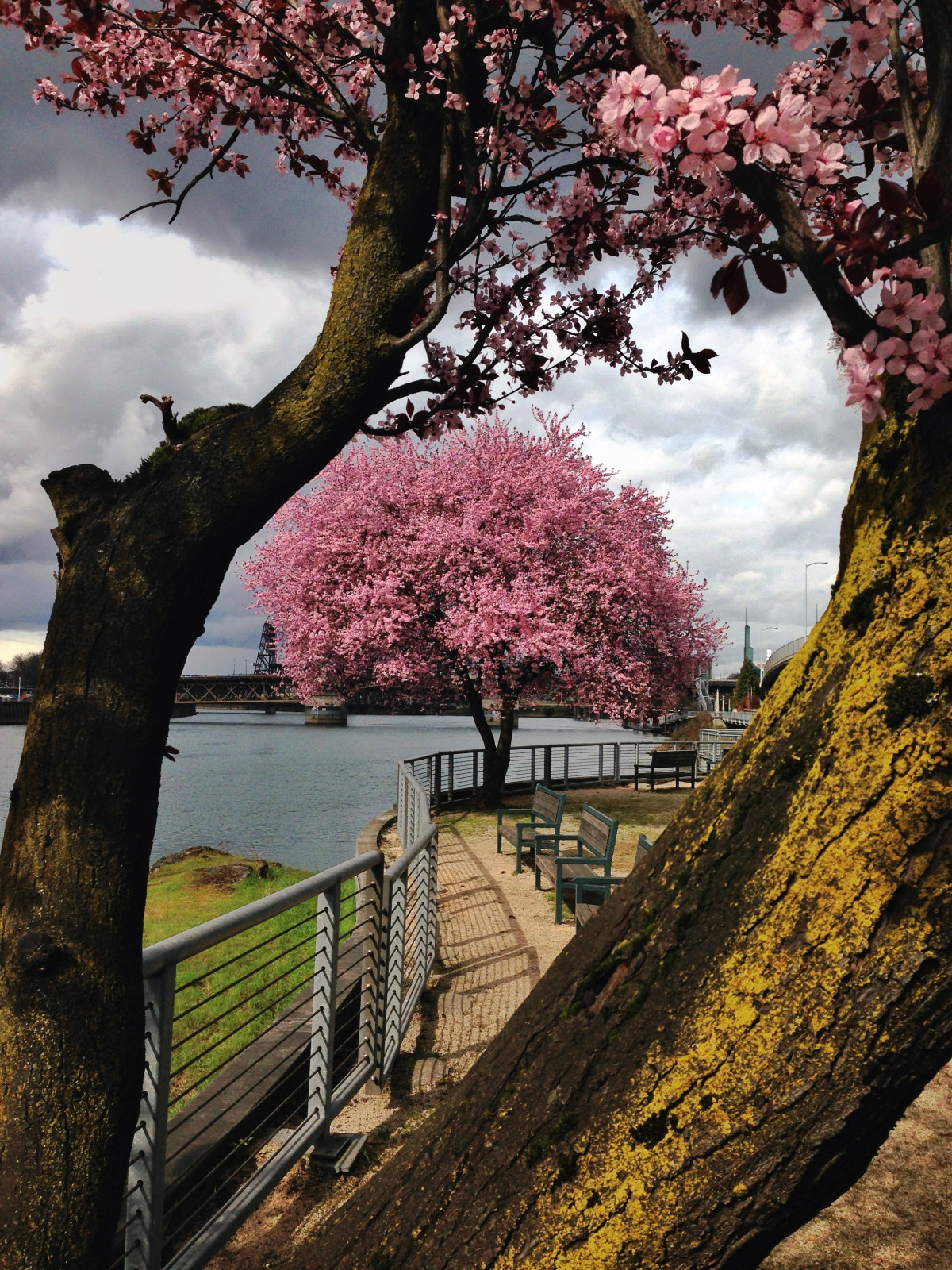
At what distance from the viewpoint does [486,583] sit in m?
19.6

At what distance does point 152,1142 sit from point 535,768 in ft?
67.4

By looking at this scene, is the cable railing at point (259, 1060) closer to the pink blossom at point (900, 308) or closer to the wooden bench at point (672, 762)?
the pink blossom at point (900, 308)

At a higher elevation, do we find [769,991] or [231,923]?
[769,991]

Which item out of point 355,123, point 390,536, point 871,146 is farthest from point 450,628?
point 871,146

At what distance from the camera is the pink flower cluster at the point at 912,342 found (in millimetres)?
1764

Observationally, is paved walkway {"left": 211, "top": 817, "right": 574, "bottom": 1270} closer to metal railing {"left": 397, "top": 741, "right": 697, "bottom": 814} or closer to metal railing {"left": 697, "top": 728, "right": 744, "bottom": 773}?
metal railing {"left": 397, "top": 741, "right": 697, "bottom": 814}

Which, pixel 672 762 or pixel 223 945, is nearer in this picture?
pixel 223 945

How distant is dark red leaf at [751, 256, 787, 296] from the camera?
1.99 m

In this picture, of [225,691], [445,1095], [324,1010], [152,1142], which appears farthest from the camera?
[225,691]

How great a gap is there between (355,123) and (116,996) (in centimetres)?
338

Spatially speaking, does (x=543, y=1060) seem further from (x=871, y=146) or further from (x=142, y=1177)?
(x=871, y=146)

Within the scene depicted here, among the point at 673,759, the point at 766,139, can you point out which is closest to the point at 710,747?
the point at 673,759

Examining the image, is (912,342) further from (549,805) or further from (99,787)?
(549,805)

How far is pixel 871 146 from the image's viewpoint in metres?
2.53
